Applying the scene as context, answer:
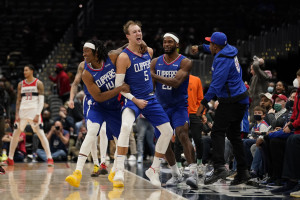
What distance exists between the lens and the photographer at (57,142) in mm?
12695

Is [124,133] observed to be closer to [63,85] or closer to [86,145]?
[86,145]

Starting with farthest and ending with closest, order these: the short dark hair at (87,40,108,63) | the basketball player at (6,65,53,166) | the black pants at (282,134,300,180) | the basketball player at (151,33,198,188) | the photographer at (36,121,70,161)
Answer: the photographer at (36,121,70,161), the basketball player at (6,65,53,166), the basketball player at (151,33,198,188), the short dark hair at (87,40,108,63), the black pants at (282,134,300,180)

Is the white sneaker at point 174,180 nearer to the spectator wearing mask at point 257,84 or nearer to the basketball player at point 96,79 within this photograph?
the basketball player at point 96,79

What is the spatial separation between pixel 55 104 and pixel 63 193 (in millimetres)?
10003

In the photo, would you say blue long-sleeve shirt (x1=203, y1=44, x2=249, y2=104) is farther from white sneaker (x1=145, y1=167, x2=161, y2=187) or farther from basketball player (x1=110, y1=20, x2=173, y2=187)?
white sneaker (x1=145, y1=167, x2=161, y2=187)

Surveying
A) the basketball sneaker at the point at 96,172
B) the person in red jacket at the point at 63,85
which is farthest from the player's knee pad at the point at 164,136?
the person in red jacket at the point at 63,85

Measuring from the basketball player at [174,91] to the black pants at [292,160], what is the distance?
130 centimetres

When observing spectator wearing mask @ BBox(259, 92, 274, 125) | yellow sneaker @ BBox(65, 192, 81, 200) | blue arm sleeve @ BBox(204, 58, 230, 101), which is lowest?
yellow sneaker @ BBox(65, 192, 81, 200)

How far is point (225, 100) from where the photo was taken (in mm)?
7016

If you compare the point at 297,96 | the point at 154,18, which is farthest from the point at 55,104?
the point at 297,96

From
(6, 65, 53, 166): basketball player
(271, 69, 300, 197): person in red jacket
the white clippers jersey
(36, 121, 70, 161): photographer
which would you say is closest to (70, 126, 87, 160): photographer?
(36, 121, 70, 161): photographer

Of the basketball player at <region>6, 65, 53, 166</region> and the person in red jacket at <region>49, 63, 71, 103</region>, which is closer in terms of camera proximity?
the basketball player at <region>6, 65, 53, 166</region>

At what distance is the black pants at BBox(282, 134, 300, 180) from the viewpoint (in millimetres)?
6266

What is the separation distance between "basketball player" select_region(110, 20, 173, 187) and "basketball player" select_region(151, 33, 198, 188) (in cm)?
37
